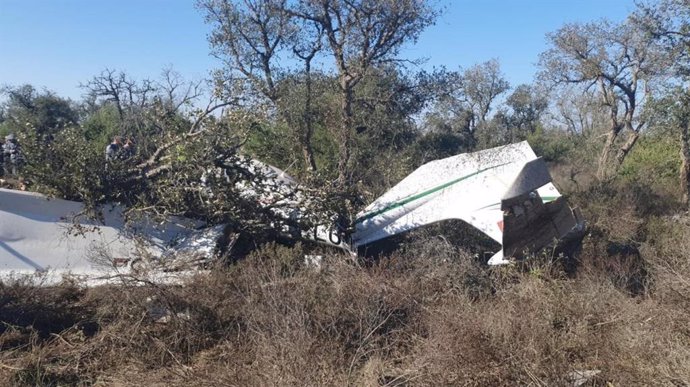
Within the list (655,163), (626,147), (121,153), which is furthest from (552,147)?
(121,153)

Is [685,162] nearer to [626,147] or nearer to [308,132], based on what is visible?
[626,147]

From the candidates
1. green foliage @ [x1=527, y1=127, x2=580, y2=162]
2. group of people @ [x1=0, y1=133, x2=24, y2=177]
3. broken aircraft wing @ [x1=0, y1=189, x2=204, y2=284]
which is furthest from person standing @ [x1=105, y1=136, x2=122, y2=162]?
green foliage @ [x1=527, y1=127, x2=580, y2=162]

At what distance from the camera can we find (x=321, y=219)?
8570mm

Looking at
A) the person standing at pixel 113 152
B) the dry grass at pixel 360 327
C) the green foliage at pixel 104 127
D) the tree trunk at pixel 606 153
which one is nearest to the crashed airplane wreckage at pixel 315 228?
the dry grass at pixel 360 327

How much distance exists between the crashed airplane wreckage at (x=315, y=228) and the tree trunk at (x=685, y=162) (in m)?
7.38

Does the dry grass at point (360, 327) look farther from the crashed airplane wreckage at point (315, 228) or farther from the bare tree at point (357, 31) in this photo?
the bare tree at point (357, 31)

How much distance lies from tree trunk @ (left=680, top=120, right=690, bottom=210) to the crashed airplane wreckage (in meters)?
7.38

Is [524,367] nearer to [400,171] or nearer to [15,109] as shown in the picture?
[400,171]

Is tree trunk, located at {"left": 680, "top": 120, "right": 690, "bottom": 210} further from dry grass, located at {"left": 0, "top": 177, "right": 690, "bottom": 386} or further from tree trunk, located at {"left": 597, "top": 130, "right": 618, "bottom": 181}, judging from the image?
dry grass, located at {"left": 0, "top": 177, "right": 690, "bottom": 386}

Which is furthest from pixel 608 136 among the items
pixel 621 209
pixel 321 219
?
pixel 321 219

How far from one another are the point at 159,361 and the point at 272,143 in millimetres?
7066

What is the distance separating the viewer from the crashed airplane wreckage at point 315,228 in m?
7.64

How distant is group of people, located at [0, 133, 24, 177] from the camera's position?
30.2 ft

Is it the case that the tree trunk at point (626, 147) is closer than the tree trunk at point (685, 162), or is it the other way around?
the tree trunk at point (685, 162)
